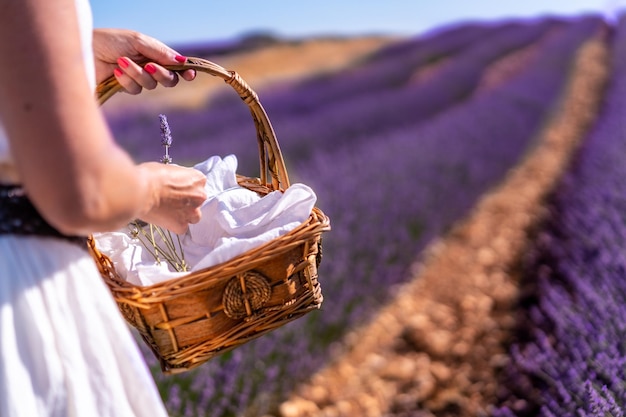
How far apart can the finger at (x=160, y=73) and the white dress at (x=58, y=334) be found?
0.25 meters

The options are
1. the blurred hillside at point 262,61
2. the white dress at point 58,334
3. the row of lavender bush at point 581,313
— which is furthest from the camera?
the blurred hillside at point 262,61

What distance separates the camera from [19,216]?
81 centimetres

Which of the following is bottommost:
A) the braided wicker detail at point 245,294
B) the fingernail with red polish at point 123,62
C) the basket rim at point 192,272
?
the braided wicker detail at point 245,294

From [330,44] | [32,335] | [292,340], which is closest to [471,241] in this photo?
[292,340]

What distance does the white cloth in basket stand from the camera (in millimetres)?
1062

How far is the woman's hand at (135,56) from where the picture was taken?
109 cm

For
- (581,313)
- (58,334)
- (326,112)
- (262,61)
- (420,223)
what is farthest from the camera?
(262,61)

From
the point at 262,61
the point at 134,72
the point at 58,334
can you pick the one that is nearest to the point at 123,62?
the point at 134,72

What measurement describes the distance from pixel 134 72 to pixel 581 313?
1365mm

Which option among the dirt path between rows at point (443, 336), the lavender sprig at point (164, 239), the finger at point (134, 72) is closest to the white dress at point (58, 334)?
the finger at point (134, 72)

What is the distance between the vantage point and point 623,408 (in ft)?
4.14

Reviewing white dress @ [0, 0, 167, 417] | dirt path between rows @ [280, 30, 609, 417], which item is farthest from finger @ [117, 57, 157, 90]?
dirt path between rows @ [280, 30, 609, 417]

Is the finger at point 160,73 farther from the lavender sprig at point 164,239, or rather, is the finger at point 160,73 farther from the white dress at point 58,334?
the white dress at point 58,334

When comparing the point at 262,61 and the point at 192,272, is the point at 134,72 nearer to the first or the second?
the point at 192,272
